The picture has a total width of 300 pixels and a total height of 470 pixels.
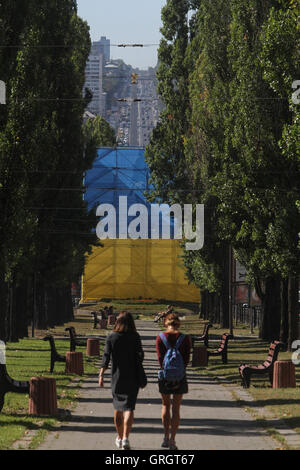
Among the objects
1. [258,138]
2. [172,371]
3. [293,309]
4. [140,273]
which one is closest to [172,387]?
[172,371]

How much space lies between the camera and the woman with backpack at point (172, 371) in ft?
43.8

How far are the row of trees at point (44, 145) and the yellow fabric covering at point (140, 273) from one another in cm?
3778

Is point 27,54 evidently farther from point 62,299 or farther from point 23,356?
point 62,299

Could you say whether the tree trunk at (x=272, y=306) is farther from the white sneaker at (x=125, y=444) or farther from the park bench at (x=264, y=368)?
the white sneaker at (x=125, y=444)

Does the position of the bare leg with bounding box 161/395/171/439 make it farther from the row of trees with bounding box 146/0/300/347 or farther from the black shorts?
the row of trees with bounding box 146/0/300/347

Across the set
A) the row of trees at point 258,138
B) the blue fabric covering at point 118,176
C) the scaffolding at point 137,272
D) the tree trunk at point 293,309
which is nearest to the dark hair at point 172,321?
the row of trees at point 258,138

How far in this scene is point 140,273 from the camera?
3792 inches

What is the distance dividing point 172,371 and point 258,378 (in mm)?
12944

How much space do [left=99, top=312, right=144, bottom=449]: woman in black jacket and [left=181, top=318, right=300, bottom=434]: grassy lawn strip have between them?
10.5 ft

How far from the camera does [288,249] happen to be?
31.2 meters

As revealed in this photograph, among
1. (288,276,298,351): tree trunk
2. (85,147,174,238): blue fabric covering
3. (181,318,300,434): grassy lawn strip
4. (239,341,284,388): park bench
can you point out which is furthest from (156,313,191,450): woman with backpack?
(85,147,174,238): blue fabric covering

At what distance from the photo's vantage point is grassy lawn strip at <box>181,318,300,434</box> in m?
17.9

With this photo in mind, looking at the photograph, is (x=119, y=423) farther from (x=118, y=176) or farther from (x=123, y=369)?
(x=118, y=176)
